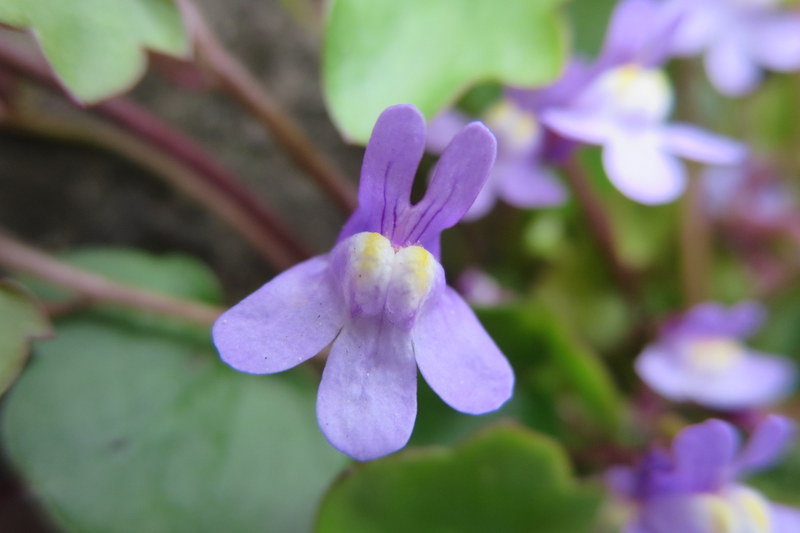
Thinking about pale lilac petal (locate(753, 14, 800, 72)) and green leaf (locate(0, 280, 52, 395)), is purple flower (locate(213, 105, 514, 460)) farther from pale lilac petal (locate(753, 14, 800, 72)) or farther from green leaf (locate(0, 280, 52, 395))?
pale lilac petal (locate(753, 14, 800, 72))

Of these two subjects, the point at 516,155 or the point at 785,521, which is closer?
the point at 785,521

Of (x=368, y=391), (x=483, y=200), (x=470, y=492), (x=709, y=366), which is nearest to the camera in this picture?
(x=368, y=391)

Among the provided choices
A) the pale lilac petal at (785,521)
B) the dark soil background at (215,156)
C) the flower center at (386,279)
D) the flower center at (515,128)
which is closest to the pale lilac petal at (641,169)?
the flower center at (515,128)

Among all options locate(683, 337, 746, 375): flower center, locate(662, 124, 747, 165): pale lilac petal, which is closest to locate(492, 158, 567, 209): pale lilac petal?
locate(662, 124, 747, 165): pale lilac petal

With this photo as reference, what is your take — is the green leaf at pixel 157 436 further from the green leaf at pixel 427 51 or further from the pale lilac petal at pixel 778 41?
the pale lilac petal at pixel 778 41

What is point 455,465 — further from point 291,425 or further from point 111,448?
point 111,448

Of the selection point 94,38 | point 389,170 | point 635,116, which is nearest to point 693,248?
point 635,116

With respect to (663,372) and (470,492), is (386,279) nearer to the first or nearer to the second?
(470,492)
